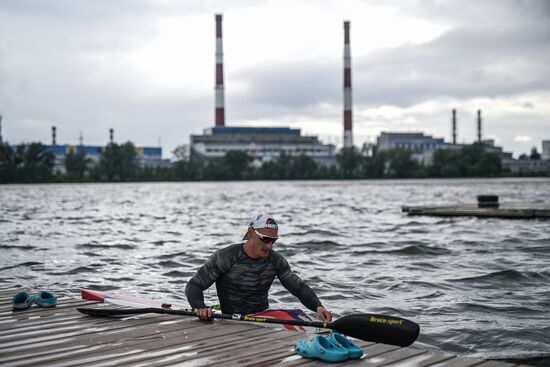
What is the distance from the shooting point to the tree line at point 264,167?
386ft

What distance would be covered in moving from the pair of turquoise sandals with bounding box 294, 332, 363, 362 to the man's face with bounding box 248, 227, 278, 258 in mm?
1583

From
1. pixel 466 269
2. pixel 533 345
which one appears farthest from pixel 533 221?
pixel 533 345

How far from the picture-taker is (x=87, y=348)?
18.9ft

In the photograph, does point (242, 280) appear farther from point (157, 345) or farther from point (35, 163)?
point (35, 163)

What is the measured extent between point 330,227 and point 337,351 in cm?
2143

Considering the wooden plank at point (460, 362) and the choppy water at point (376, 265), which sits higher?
the wooden plank at point (460, 362)

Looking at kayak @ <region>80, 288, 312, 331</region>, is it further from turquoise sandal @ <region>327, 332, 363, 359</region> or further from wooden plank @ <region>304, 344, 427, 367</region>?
wooden plank @ <region>304, 344, 427, 367</region>

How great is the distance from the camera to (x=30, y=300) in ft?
25.4

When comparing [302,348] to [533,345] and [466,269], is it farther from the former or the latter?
[466,269]

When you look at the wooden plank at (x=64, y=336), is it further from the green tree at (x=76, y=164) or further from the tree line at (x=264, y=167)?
the green tree at (x=76, y=164)

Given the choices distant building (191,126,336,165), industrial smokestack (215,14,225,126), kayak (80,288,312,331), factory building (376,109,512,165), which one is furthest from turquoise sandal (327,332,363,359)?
factory building (376,109,512,165)

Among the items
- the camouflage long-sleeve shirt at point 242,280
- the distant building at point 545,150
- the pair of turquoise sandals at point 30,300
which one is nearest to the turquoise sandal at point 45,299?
the pair of turquoise sandals at point 30,300

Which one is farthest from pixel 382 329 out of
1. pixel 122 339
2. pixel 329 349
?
pixel 122 339

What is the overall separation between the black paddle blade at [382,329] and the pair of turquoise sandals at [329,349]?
31.6 inches
